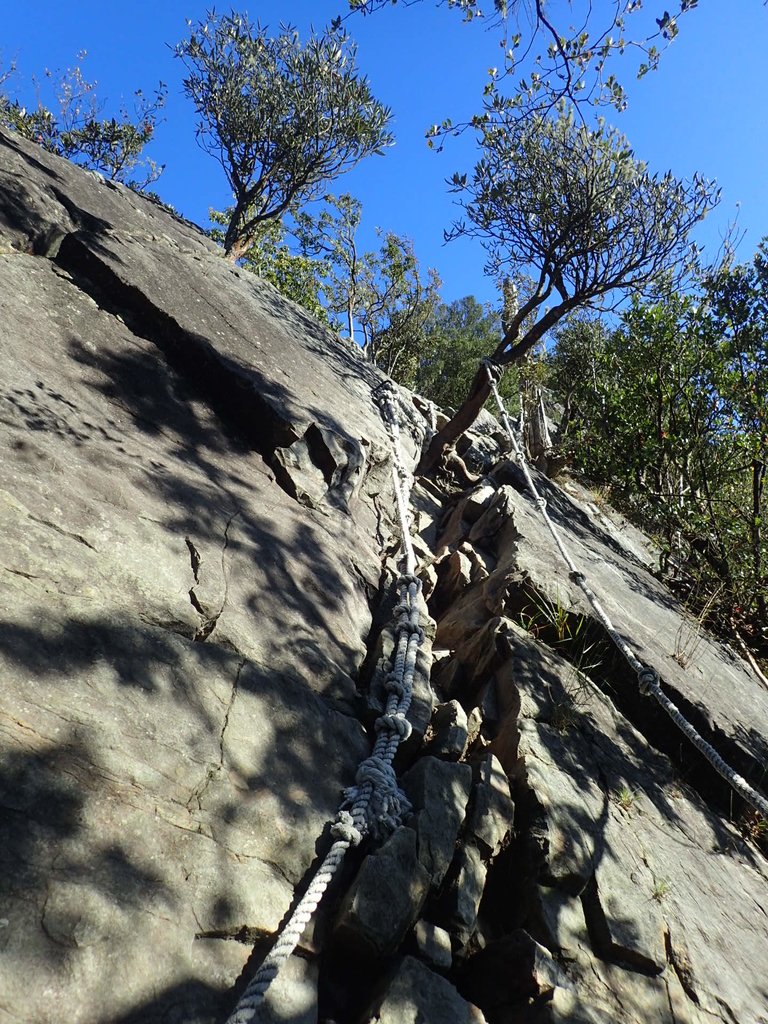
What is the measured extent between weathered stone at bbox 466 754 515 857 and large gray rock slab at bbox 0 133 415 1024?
0.73 meters

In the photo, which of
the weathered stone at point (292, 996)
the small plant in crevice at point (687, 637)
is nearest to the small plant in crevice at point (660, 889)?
the weathered stone at point (292, 996)

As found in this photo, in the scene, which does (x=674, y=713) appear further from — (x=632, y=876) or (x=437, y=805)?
(x=437, y=805)

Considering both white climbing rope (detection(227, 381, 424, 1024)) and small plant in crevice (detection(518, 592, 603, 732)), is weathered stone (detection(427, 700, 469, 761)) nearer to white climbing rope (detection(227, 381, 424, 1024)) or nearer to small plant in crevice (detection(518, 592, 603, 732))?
white climbing rope (detection(227, 381, 424, 1024))

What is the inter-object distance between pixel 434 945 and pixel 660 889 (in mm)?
1405

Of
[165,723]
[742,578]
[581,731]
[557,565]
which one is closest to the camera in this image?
[165,723]

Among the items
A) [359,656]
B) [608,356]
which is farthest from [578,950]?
[608,356]

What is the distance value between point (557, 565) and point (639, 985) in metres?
3.56

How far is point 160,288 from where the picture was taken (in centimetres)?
620

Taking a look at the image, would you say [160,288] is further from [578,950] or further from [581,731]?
[578,950]

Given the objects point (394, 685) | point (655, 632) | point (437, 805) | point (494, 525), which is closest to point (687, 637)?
point (655, 632)

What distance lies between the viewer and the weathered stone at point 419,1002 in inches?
95.1

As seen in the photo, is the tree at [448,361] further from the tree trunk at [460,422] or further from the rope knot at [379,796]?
the rope knot at [379,796]

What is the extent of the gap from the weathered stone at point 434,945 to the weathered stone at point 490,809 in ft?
1.67

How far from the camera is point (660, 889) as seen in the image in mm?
3404
